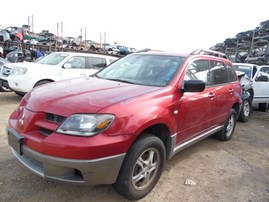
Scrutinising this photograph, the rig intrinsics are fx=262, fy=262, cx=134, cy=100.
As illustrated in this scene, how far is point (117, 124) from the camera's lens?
2523 mm

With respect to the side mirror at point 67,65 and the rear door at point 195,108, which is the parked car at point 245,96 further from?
the side mirror at point 67,65

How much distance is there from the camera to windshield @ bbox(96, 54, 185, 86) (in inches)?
138

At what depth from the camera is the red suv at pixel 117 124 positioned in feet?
7.96

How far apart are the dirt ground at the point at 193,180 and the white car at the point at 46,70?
262 cm

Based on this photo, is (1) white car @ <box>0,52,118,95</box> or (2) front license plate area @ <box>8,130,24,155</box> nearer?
(2) front license plate area @ <box>8,130,24,155</box>

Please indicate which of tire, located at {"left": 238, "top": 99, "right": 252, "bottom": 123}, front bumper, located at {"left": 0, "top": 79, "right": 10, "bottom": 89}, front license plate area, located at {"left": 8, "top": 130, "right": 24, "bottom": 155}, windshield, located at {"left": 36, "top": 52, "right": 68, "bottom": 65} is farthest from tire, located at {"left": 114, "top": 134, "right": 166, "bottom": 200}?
front bumper, located at {"left": 0, "top": 79, "right": 10, "bottom": 89}

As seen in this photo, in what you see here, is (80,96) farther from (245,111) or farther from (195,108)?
(245,111)

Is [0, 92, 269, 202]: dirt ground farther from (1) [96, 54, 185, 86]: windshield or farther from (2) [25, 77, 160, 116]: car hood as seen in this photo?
(1) [96, 54, 185, 86]: windshield

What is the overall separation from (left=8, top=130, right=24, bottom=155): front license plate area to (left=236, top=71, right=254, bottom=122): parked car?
609cm

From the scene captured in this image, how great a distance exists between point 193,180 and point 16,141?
2.31m

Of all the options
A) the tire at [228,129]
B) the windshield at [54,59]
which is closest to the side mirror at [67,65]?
the windshield at [54,59]

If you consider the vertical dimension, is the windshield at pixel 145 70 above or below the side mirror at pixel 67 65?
above

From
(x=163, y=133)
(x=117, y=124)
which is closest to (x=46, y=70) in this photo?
(x=163, y=133)

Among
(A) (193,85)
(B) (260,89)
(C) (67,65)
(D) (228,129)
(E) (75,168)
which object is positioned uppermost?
(A) (193,85)
